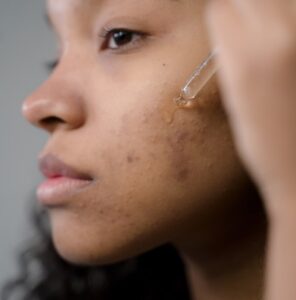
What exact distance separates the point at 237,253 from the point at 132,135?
24cm

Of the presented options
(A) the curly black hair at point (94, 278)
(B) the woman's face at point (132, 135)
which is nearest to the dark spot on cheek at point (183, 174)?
(B) the woman's face at point (132, 135)

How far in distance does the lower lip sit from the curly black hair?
344mm

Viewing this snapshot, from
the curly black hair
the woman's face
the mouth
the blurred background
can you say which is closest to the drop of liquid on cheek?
the woman's face

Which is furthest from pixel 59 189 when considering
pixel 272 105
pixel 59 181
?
pixel 272 105

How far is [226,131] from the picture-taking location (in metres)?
0.63

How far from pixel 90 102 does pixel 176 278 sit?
44cm

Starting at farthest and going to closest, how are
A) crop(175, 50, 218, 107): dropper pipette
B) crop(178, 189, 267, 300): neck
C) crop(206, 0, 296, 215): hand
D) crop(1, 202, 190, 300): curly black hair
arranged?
1. crop(1, 202, 190, 300): curly black hair
2. crop(178, 189, 267, 300): neck
3. crop(175, 50, 218, 107): dropper pipette
4. crop(206, 0, 296, 215): hand

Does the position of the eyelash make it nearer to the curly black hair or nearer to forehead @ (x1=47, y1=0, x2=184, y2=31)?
forehead @ (x1=47, y1=0, x2=184, y2=31)

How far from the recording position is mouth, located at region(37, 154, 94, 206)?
0.65m

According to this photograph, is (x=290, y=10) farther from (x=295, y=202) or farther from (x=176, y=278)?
(x=176, y=278)

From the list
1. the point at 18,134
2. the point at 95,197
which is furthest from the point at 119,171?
the point at 18,134

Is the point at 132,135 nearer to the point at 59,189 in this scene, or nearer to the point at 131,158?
the point at 131,158

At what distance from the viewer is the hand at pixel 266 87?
0.39 m

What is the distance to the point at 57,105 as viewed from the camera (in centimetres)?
66
